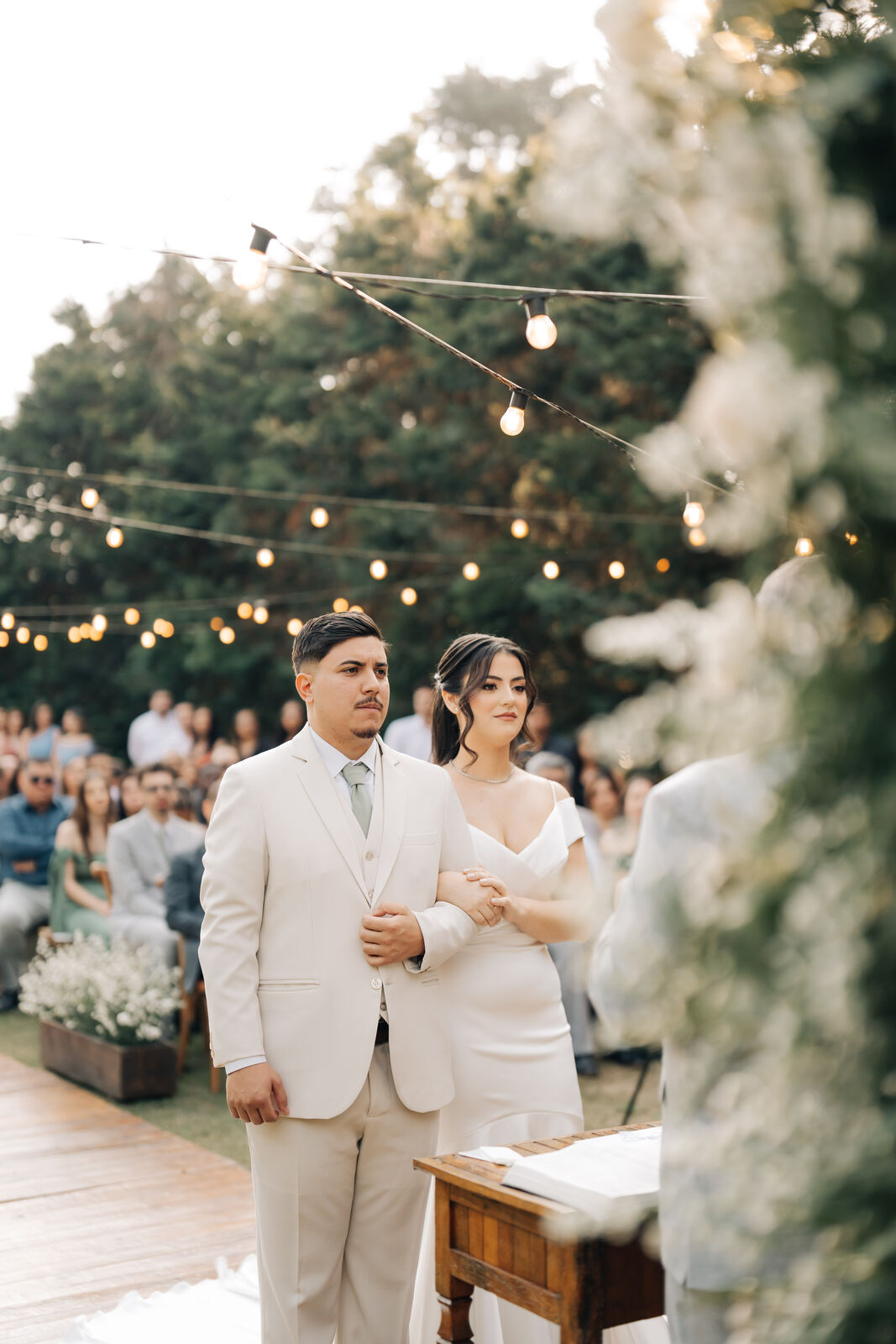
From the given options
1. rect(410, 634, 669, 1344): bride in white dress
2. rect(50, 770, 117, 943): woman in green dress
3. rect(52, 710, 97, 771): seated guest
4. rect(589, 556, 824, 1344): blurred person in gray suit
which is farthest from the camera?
rect(52, 710, 97, 771): seated guest

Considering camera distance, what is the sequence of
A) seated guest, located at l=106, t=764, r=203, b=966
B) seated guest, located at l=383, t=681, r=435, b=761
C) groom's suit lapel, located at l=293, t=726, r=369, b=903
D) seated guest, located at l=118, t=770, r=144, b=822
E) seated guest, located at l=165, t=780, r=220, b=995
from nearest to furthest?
groom's suit lapel, located at l=293, t=726, r=369, b=903
seated guest, located at l=165, t=780, r=220, b=995
seated guest, located at l=106, t=764, r=203, b=966
seated guest, located at l=118, t=770, r=144, b=822
seated guest, located at l=383, t=681, r=435, b=761

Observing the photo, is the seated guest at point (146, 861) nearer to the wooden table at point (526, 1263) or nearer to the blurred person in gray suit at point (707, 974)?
the wooden table at point (526, 1263)

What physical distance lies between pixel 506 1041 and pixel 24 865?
21.0 feet

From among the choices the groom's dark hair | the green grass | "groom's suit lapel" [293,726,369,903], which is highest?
the groom's dark hair

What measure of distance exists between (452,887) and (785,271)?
215 cm

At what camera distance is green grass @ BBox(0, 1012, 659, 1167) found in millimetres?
5742

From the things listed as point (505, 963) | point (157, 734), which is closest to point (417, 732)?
point (157, 734)

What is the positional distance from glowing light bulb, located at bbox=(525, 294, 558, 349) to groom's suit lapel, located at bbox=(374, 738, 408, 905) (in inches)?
63.7

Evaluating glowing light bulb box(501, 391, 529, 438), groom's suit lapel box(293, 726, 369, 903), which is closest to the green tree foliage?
glowing light bulb box(501, 391, 529, 438)

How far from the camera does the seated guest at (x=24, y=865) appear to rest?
8633mm

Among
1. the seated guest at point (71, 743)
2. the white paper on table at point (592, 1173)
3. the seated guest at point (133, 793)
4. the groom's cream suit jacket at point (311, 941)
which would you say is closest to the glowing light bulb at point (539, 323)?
the groom's cream suit jacket at point (311, 941)

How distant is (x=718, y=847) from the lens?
3.82 feet

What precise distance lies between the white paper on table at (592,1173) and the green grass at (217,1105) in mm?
3607

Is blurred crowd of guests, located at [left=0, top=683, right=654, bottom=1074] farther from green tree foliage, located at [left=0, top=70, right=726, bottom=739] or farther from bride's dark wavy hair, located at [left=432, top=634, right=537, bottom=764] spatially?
green tree foliage, located at [left=0, top=70, right=726, bottom=739]
